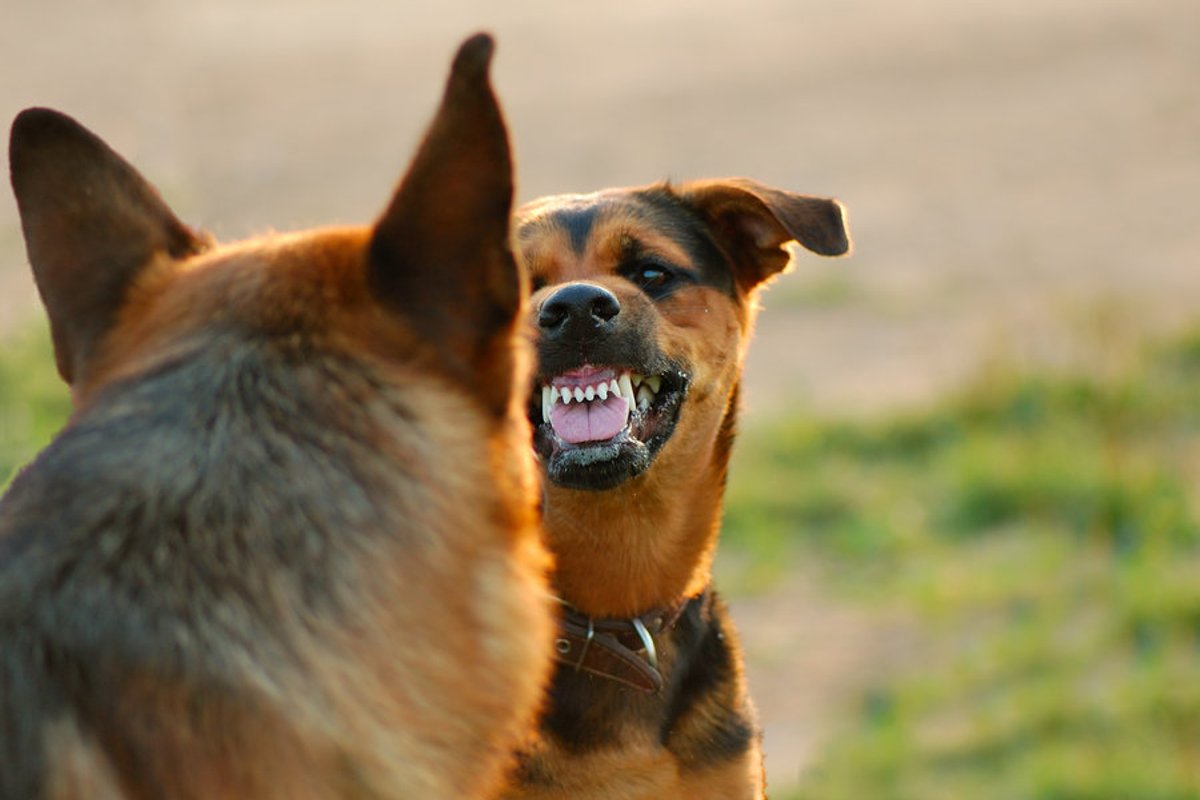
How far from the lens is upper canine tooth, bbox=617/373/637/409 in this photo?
477 cm

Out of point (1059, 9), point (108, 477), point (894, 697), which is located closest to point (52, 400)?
point (894, 697)

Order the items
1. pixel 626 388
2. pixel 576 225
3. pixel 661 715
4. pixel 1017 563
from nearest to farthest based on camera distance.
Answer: pixel 661 715 → pixel 626 388 → pixel 576 225 → pixel 1017 563

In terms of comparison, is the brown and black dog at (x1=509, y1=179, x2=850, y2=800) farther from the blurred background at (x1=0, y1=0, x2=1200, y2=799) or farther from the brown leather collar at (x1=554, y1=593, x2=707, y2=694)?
the blurred background at (x1=0, y1=0, x2=1200, y2=799)

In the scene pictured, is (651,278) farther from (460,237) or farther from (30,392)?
(30,392)

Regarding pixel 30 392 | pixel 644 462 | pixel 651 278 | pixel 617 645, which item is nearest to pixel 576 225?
pixel 651 278

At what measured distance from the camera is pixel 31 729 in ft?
7.69

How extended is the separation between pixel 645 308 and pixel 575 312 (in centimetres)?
29

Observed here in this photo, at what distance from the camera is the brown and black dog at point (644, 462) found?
440 centimetres

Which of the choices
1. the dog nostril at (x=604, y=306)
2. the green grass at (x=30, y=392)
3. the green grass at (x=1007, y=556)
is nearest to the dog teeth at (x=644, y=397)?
the dog nostril at (x=604, y=306)

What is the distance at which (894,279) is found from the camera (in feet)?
52.3

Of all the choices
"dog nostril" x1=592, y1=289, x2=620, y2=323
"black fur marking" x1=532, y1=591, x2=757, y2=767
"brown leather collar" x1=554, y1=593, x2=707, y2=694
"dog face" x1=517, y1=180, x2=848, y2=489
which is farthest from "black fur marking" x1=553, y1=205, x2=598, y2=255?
"black fur marking" x1=532, y1=591, x2=757, y2=767

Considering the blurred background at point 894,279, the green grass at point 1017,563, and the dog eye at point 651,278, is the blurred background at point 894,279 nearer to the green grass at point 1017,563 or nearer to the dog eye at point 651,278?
the green grass at point 1017,563

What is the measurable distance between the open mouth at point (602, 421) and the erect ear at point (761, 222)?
20.6 inches

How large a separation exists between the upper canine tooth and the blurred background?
223 cm
